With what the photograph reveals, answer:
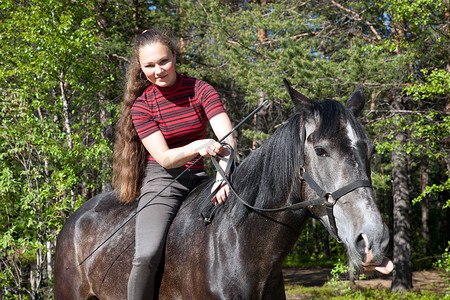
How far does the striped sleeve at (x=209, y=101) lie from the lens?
273 centimetres

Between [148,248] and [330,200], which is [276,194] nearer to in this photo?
[330,200]

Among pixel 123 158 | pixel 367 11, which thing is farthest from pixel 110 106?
pixel 367 11

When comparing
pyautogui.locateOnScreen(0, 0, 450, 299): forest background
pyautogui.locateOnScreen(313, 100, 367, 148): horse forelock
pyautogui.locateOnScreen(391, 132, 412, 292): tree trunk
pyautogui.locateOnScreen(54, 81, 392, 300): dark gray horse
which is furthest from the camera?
pyautogui.locateOnScreen(391, 132, 412, 292): tree trunk

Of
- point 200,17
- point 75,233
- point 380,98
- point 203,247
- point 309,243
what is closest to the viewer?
point 203,247

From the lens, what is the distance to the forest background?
6434 millimetres

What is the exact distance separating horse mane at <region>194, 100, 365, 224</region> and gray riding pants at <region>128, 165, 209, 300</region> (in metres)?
0.31

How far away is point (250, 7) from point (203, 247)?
13262mm

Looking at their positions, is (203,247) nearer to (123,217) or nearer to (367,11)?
(123,217)

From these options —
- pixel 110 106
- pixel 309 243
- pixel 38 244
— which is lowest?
pixel 309 243

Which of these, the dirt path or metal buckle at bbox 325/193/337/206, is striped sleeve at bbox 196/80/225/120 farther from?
the dirt path

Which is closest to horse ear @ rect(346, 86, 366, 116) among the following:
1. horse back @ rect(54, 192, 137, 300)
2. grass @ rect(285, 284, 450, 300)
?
horse back @ rect(54, 192, 137, 300)

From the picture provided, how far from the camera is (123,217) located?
3.26m

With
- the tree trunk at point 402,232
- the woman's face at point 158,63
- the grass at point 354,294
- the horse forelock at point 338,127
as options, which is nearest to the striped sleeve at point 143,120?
the woman's face at point 158,63

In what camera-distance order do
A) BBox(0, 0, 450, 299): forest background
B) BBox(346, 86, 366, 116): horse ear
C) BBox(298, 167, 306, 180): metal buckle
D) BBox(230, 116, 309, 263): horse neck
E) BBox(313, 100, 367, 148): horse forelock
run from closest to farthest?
BBox(313, 100, 367, 148): horse forelock
BBox(298, 167, 306, 180): metal buckle
BBox(230, 116, 309, 263): horse neck
BBox(346, 86, 366, 116): horse ear
BBox(0, 0, 450, 299): forest background
